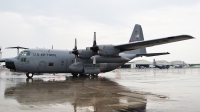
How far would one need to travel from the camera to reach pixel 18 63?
20.3m

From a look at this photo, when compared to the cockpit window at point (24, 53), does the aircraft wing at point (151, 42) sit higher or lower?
higher

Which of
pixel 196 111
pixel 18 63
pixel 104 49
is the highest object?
pixel 104 49

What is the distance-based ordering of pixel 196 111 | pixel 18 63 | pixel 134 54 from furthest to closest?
1. pixel 134 54
2. pixel 18 63
3. pixel 196 111

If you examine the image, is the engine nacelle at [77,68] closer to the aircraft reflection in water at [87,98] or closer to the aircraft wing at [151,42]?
the aircraft wing at [151,42]

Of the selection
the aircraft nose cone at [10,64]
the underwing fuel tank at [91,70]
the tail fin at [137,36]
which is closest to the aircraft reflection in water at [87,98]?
the aircraft nose cone at [10,64]

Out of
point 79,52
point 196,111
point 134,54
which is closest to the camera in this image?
point 196,111

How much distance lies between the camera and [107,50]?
71.2 ft

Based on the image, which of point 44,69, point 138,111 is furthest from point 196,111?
point 44,69

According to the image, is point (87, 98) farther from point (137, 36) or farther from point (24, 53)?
point (137, 36)

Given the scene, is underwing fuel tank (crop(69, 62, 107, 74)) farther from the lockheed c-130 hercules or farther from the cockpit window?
the cockpit window

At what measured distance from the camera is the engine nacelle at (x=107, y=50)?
70.6 ft

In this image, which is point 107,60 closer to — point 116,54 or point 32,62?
point 116,54

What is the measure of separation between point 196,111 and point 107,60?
16.6 m

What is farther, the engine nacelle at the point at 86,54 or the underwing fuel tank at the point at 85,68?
the engine nacelle at the point at 86,54
